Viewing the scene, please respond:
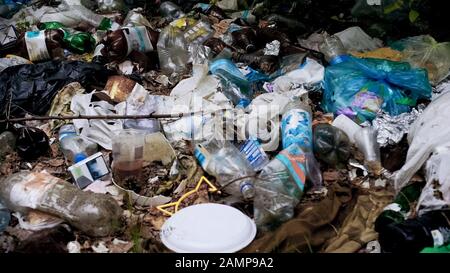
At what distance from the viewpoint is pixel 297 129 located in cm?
290

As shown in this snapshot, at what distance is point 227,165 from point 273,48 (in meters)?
1.65

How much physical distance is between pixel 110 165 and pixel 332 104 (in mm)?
1628

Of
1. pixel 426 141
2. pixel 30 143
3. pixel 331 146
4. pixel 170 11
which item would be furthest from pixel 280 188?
pixel 170 11

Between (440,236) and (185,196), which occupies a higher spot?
(440,236)

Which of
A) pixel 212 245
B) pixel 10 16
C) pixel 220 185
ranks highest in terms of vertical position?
pixel 212 245

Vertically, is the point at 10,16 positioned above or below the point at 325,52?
below

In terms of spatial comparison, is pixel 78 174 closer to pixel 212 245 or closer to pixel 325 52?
pixel 212 245

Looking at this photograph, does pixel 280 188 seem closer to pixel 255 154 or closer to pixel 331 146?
pixel 255 154

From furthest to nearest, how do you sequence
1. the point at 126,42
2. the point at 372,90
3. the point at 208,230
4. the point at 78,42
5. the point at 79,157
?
the point at 78,42
the point at 126,42
the point at 372,90
the point at 79,157
the point at 208,230

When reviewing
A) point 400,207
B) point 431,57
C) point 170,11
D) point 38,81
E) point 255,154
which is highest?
point 431,57

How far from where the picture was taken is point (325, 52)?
416cm

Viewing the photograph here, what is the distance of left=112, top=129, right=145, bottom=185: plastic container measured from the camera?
2854 millimetres

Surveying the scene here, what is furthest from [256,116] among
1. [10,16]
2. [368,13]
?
[10,16]

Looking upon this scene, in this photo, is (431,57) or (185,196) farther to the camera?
(431,57)
